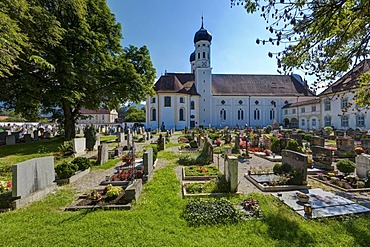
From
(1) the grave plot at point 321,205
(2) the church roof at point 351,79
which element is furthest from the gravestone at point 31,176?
(2) the church roof at point 351,79

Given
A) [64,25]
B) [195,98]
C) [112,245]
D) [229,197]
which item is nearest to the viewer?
[112,245]

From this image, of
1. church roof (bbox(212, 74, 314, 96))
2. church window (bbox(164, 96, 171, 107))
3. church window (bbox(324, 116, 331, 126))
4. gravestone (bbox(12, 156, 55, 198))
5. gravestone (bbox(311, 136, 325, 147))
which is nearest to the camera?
gravestone (bbox(12, 156, 55, 198))

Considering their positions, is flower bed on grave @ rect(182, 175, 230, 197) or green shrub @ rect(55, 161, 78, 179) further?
green shrub @ rect(55, 161, 78, 179)

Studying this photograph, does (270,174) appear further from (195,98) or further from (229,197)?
(195,98)

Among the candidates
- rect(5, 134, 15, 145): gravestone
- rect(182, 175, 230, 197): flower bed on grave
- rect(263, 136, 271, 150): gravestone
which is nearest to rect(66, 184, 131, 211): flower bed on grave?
rect(182, 175, 230, 197): flower bed on grave

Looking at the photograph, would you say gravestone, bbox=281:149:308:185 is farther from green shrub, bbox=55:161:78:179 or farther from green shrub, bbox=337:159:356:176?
green shrub, bbox=55:161:78:179

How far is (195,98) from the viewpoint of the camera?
45.6 metres

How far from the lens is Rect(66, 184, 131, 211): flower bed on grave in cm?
523

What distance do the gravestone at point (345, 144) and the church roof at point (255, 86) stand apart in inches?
1385

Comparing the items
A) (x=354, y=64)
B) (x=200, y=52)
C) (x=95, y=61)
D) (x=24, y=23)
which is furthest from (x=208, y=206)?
(x=200, y=52)

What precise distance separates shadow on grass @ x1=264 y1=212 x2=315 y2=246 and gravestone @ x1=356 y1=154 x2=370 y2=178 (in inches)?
204

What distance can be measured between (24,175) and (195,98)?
41158 mm

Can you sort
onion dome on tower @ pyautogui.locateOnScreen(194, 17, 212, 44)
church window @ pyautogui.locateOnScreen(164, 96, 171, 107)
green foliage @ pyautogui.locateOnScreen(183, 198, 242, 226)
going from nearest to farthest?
1. green foliage @ pyautogui.locateOnScreen(183, 198, 242, 226)
2. church window @ pyautogui.locateOnScreen(164, 96, 171, 107)
3. onion dome on tower @ pyautogui.locateOnScreen(194, 17, 212, 44)

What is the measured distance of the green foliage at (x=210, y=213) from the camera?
4445 mm
